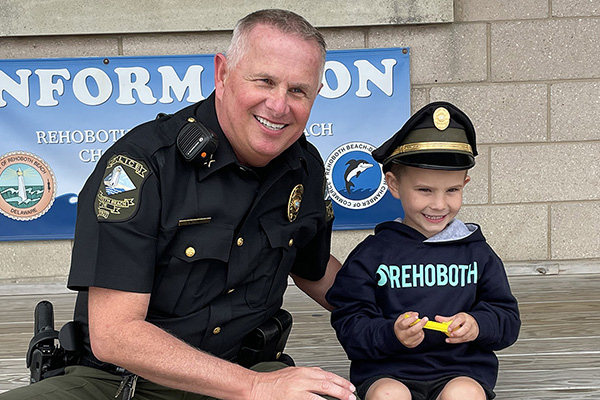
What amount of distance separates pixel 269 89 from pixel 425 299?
688 millimetres

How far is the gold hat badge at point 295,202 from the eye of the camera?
196 centimetres

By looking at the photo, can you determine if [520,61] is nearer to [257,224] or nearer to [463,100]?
[463,100]

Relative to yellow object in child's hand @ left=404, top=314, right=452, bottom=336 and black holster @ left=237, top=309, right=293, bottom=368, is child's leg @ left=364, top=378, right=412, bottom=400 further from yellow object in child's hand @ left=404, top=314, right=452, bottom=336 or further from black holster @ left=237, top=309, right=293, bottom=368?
black holster @ left=237, top=309, right=293, bottom=368

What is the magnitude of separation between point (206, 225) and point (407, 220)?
584 mm

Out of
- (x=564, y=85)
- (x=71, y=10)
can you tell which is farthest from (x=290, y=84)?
(x=564, y=85)

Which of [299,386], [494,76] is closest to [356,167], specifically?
[494,76]

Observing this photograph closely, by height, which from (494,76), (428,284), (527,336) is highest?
(494,76)

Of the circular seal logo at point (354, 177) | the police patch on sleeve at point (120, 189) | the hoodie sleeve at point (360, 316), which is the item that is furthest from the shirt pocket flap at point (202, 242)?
the circular seal logo at point (354, 177)

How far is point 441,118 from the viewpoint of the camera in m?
2.01

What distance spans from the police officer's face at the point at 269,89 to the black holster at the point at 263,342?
18.9 inches

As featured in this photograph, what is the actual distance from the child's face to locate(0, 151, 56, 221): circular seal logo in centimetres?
252

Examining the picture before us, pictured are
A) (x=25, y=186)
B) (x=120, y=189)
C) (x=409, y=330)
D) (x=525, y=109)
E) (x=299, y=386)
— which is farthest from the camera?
(x=525, y=109)

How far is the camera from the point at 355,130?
399 centimetres

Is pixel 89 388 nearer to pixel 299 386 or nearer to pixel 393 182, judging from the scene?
pixel 299 386
